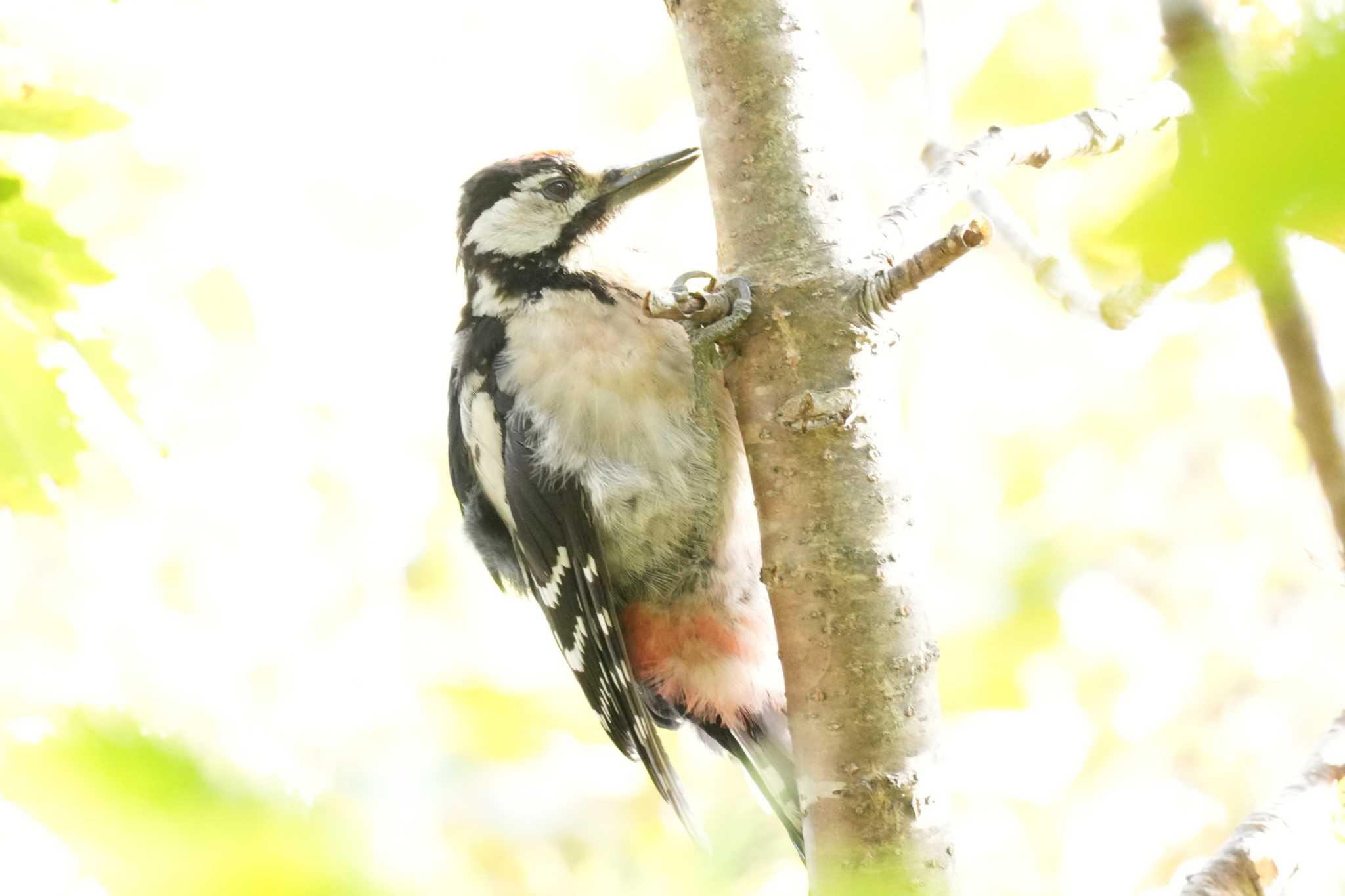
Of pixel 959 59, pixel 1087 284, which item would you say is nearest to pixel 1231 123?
pixel 1087 284

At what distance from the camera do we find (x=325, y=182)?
321 cm

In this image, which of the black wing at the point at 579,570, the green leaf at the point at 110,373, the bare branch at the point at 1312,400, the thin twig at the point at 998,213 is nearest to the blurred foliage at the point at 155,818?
the bare branch at the point at 1312,400

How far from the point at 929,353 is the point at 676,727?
105 centimetres

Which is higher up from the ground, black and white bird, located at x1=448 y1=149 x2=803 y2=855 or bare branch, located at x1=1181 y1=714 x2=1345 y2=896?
black and white bird, located at x1=448 y1=149 x2=803 y2=855

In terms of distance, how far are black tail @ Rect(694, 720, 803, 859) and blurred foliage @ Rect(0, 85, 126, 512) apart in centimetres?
134

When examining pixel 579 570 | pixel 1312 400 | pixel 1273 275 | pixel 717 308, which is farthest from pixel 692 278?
pixel 1273 275

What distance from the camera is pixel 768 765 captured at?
2.25 metres

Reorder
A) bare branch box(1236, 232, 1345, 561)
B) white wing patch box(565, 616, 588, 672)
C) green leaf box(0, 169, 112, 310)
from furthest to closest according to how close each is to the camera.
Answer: white wing patch box(565, 616, 588, 672) → green leaf box(0, 169, 112, 310) → bare branch box(1236, 232, 1345, 561)

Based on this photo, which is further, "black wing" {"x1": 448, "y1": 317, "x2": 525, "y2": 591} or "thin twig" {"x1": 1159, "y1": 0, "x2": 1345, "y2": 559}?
"black wing" {"x1": 448, "y1": 317, "x2": 525, "y2": 591}

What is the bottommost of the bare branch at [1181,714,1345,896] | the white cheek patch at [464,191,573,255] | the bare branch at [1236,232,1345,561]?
the bare branch at [1181,714,1345,896]

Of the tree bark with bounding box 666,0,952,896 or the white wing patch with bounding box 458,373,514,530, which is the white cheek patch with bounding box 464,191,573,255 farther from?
the tree bark with bounding box 666,0,952,896

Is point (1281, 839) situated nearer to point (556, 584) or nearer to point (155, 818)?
point (155, 818)

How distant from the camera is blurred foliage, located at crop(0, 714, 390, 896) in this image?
304mm

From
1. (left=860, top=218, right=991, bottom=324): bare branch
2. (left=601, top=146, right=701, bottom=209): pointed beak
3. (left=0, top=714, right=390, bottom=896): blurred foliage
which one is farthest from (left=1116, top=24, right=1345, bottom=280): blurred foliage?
(left=601, top=146, right=701, bottom=209): pointed beak
